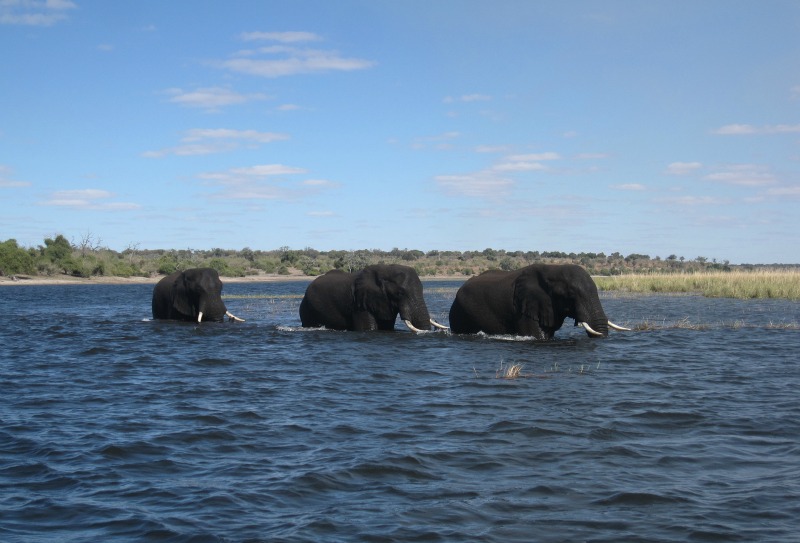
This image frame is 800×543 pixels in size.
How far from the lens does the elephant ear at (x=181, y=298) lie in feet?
92.6

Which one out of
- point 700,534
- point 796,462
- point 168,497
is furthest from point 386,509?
point 796,462

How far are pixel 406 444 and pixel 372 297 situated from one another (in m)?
13.2

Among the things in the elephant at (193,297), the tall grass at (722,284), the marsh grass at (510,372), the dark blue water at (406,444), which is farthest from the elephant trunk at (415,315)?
the tall grass at (722,284)

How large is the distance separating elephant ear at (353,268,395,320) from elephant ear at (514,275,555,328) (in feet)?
13.0

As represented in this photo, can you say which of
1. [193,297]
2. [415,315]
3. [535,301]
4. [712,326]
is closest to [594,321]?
[535,301]

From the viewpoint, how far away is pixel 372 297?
Answer: 77.1ft

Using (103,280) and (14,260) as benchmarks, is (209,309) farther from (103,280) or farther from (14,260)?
(103,280)

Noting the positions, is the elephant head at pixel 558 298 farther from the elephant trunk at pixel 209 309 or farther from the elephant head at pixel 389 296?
the elephant trunk at pixel 209 309

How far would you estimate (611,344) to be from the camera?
20500mm

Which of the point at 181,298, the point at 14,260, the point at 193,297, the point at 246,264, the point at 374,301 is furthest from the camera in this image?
the point at 246,264

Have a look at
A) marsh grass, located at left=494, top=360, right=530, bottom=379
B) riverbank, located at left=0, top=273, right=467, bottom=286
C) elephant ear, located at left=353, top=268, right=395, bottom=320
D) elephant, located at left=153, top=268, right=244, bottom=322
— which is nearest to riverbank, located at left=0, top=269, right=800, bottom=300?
elephant ear, located at left=353, top=268, right=395, bottom=320

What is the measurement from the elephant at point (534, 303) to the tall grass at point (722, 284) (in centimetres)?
2230

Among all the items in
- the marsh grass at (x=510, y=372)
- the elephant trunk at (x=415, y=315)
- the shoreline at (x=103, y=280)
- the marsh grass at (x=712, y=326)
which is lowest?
the marsh grass at (x=510, y=372)

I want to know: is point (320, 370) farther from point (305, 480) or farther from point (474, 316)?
point (305, 480)
